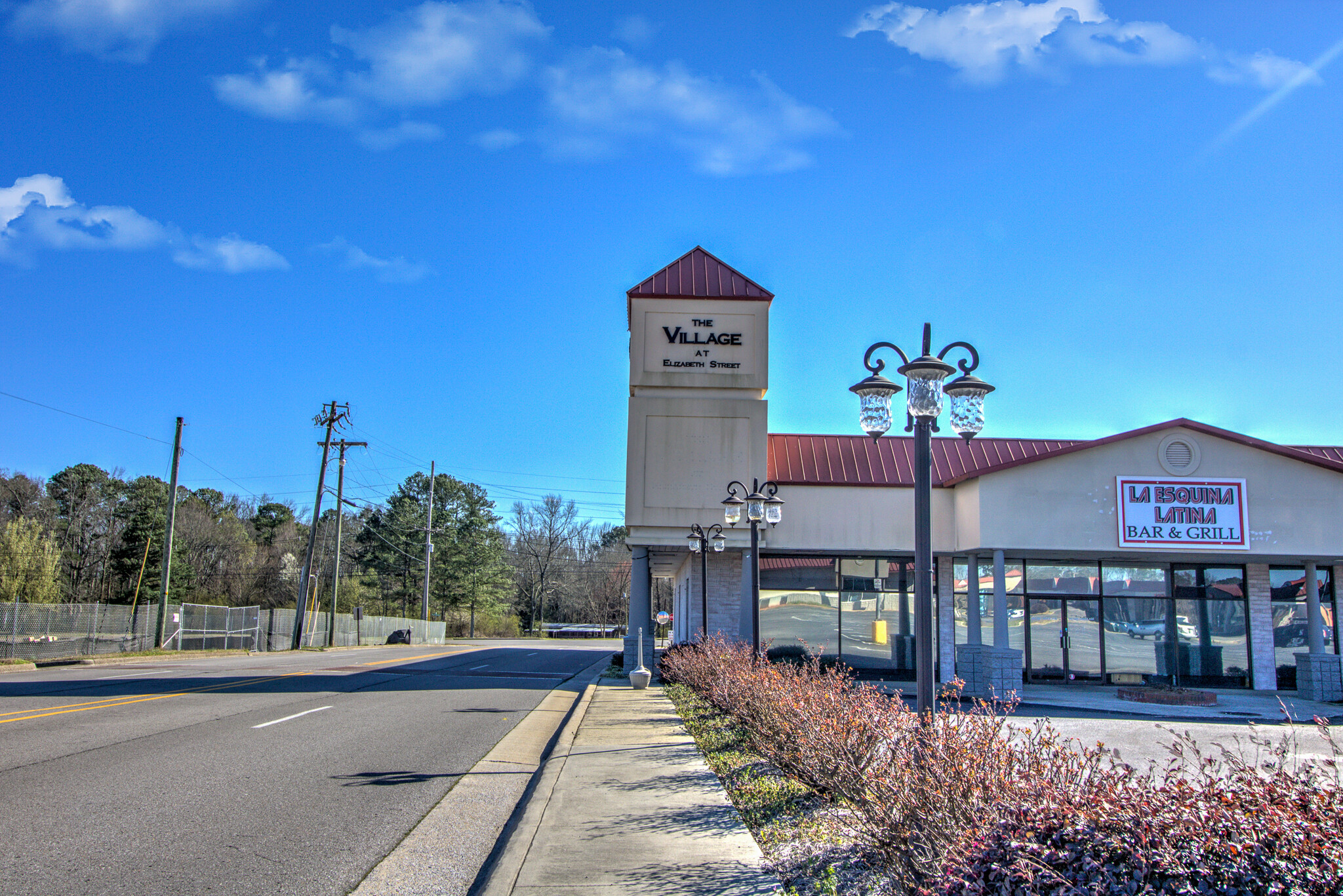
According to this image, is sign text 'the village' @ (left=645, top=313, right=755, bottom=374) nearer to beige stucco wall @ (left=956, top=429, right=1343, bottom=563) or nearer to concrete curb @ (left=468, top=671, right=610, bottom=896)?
beige stucco wall @ (left=956, top=429, right=1343, bottom=563)

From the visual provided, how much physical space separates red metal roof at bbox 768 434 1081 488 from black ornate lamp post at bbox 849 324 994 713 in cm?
1604

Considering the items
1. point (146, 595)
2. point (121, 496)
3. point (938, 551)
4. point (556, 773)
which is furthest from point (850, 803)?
point (121, 496)

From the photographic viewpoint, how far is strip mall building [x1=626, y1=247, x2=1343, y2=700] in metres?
20.8

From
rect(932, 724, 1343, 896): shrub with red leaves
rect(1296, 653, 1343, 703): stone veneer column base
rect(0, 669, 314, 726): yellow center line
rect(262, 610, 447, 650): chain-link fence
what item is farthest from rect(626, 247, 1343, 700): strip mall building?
rect(262, 610, 447, 650): chain-link fence

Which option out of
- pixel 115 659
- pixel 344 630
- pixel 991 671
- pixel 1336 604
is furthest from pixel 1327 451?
pixel 344 630

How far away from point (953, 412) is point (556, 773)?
530cm

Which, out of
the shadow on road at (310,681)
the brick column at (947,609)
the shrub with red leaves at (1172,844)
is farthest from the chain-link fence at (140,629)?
the shrub with red leaves at (1172,844)

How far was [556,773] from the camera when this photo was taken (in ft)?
30.0

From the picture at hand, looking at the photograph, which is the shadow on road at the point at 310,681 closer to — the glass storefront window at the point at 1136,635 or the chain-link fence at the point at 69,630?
the chain-link fence at the point at 69,630

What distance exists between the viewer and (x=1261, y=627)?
23.0 meters

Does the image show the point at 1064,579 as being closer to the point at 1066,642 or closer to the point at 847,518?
the point at 1066,642

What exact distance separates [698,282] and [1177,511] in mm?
13040

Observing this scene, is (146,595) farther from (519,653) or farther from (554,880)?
(554,880)

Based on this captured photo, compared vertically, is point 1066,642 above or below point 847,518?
below
